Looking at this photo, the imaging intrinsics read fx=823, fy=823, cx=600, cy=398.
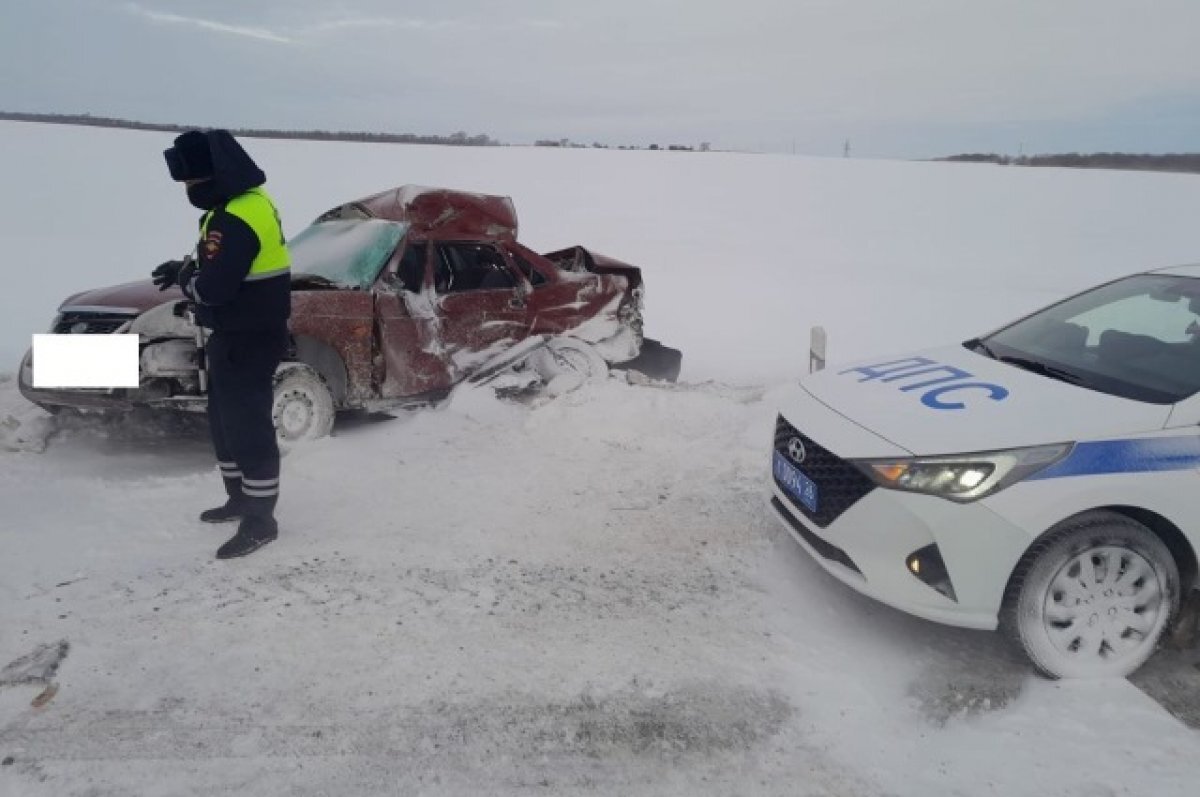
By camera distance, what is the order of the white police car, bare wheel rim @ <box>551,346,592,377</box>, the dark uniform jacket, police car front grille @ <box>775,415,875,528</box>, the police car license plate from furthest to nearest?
bare wheel rim @ <box>551,346,592,377</box> → the dark uniform jacket → the police car license plate → police car front grille @ <box>775,415,875,528</box> → the white police car

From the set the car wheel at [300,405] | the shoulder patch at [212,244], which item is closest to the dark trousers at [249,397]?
the shoulder patch at [212,244]

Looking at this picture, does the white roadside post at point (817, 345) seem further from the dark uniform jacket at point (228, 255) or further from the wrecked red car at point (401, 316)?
the dark uniform jacket at point (228, 255)

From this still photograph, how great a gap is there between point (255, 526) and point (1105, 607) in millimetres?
3852

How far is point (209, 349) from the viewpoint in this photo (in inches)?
162

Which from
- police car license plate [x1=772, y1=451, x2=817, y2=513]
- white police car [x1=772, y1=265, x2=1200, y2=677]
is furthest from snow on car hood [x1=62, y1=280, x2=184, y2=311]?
white police car [x1=772, y1=265, x2=1200, y2=677]

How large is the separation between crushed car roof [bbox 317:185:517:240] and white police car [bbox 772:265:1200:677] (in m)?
4.13

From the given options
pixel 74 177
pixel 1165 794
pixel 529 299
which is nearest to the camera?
pixel 1165 794

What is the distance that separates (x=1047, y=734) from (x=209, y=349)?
4014 millimetres

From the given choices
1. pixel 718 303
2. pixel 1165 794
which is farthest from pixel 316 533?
pixel 718 303

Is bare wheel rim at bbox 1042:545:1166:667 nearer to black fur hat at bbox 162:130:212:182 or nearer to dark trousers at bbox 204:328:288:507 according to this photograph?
dark trousers at bbox 204:328:288:507

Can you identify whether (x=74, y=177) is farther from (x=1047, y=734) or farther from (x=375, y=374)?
(x=1047, y=734)

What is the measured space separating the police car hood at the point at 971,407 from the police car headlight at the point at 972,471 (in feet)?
0.11

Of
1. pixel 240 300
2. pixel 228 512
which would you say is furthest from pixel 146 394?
pixel 240 300

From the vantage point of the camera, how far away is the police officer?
3834 mm
